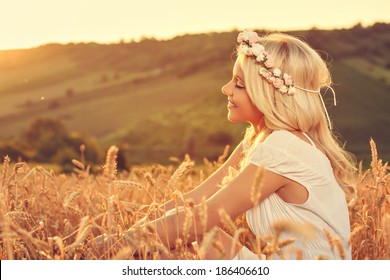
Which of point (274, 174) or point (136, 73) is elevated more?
point (274, 174)

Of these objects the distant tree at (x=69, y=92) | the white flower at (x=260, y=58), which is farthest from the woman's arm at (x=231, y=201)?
the distant tree at (x=69, y=92)

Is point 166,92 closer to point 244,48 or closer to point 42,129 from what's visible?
point 42,129

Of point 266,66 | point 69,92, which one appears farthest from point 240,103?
point 69,92

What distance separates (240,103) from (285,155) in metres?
0.43

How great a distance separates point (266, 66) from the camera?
2.96 meters

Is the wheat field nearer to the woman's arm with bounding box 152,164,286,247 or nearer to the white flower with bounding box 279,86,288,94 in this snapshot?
the woman's arm with bounding box 152,164,286,247

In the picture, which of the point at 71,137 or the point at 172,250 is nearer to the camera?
the point at 172,250

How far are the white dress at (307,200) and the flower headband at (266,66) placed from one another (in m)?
0.23

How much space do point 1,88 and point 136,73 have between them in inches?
686

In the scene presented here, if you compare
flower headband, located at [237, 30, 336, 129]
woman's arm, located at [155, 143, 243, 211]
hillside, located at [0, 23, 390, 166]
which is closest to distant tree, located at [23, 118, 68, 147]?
hillside, located at [0, 23, 390, 166]

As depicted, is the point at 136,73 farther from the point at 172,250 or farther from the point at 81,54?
the point at 172,250

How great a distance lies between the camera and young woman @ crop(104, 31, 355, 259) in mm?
2668
